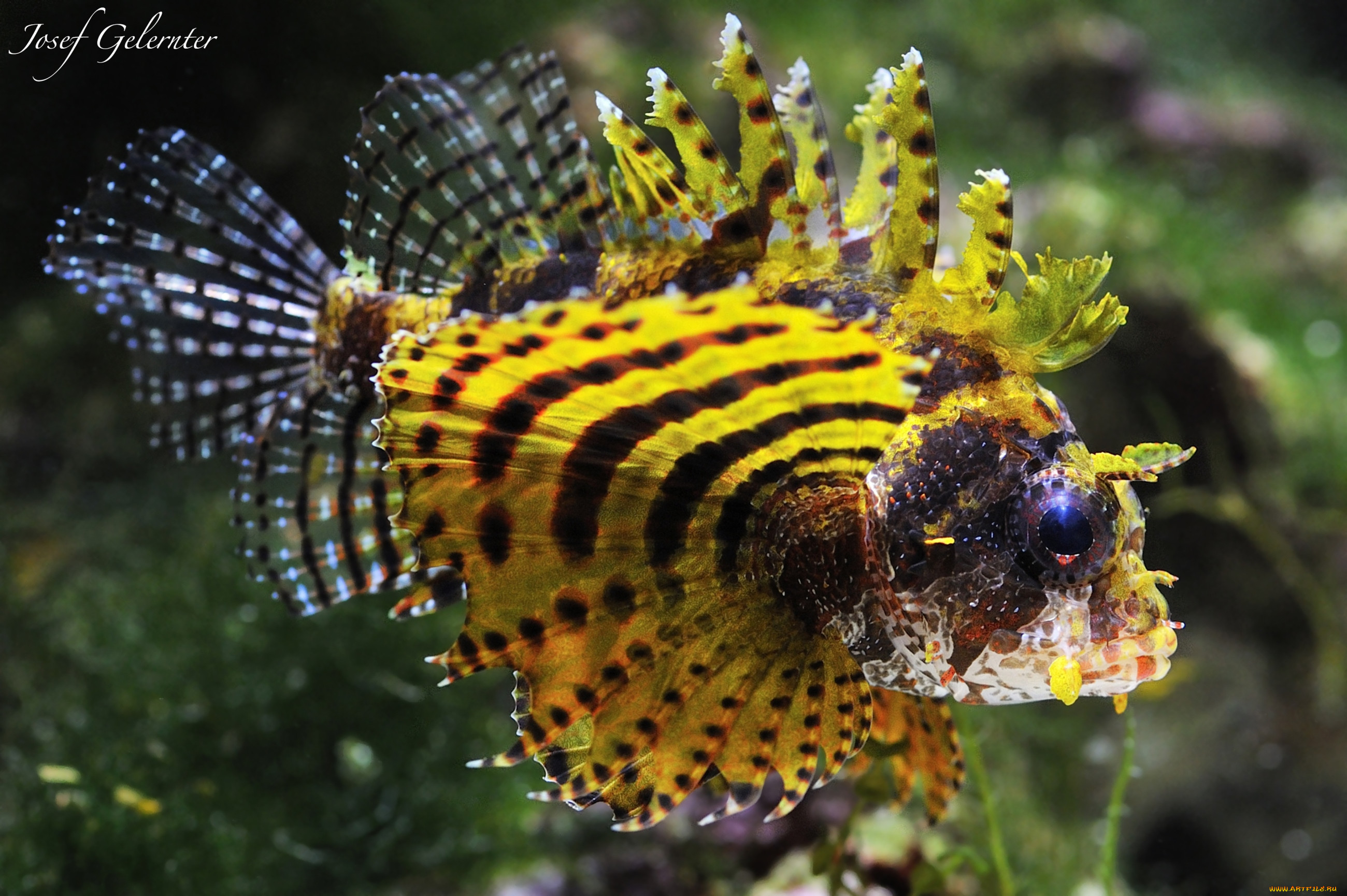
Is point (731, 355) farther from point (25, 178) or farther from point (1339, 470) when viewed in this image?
point (1339, 470)

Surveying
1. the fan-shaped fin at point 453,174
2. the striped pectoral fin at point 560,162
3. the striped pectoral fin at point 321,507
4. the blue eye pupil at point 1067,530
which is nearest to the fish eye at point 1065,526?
the blue eye pupil at point 1067,530

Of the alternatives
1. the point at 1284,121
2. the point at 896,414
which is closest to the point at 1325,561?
the point at 896,414

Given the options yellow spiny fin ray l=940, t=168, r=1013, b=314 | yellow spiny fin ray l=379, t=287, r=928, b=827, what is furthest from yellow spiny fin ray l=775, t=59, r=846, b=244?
yellow spiny fin ray l=379, t=287, r=928, b=827

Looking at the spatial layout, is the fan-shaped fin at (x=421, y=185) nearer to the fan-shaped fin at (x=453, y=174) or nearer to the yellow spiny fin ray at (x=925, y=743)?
the fan-shaped fin at (x=453, y=174)
